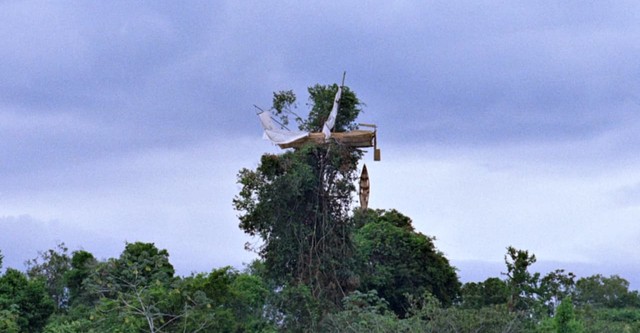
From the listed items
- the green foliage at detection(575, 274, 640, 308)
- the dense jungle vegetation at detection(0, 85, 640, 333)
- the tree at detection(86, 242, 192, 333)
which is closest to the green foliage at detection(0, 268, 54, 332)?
the dense jungle vegetation at detection(0, 85, 640, 333)

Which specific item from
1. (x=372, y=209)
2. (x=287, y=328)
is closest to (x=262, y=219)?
(x=287, y=328)

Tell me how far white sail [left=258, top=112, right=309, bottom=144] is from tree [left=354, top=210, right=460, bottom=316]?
6667mm

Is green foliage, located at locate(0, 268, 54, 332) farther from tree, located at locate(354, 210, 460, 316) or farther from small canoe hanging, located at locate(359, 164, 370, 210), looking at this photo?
small canoe hanging, located at locate(359, 164, 370, 210)

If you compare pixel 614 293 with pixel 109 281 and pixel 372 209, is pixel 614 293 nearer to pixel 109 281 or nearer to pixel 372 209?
pixel 372 209

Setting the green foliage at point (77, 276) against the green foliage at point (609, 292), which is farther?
the green foliage at point (609, 292)

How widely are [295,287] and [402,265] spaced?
8.70m

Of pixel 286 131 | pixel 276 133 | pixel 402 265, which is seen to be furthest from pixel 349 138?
pixel 402 265

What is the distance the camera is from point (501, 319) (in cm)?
1756

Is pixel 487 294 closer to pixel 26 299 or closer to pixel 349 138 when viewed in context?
pixel 349 138

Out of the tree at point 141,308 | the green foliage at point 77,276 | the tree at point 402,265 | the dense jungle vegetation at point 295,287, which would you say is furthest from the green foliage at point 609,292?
the tree at point 141,308

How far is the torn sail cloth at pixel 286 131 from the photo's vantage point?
78.9 feet

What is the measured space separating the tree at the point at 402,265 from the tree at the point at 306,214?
5520mm

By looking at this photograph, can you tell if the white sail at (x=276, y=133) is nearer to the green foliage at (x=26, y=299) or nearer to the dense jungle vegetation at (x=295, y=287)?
the dense jungle vegetation at (x=295, y=287)

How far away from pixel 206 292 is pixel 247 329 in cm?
136
